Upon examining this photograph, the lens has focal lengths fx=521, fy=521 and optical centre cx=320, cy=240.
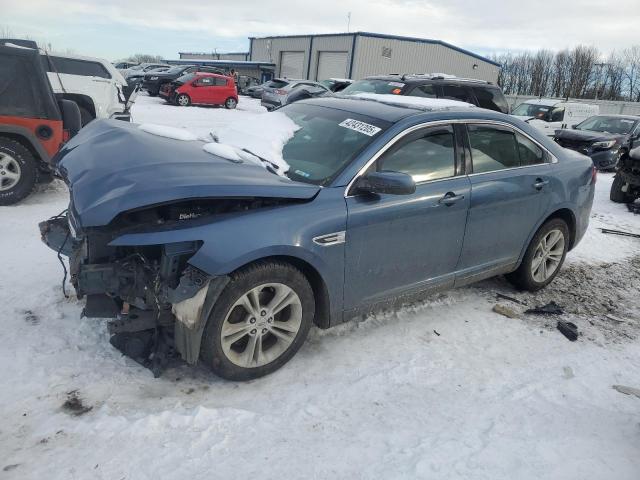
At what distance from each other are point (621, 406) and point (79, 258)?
138 inches

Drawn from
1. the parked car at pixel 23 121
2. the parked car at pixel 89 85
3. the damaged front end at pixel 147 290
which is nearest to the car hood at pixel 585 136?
the parked car at pixel 89 85

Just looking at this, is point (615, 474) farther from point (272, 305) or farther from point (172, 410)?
point (172, 410)

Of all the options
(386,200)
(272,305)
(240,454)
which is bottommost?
(240,454)

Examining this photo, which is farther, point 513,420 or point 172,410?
point 513,420

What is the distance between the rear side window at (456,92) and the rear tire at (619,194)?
10.0ft

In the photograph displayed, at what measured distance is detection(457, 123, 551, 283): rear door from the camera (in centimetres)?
409

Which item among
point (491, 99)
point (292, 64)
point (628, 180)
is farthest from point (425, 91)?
point (292, 64)

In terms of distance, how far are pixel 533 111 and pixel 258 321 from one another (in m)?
16.4

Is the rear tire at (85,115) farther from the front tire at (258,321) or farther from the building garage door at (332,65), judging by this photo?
the building garage door at (332,65)

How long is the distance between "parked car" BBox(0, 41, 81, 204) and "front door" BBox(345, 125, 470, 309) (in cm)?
480

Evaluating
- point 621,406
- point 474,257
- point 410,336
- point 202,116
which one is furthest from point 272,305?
point 202,116

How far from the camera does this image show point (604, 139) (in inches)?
520

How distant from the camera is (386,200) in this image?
3488 millimetres

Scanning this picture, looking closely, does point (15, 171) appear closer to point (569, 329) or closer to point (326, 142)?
point (326, 142)
